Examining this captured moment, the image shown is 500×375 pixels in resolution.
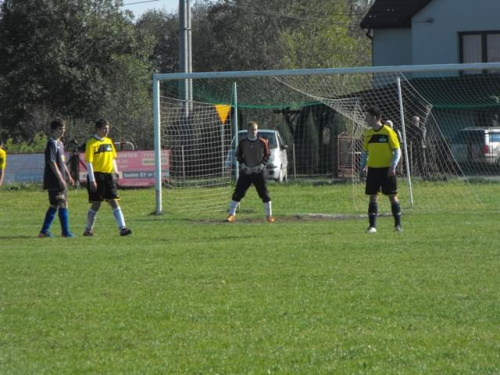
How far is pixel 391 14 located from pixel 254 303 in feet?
116

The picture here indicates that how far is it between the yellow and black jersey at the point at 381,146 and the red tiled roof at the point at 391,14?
1043 inches

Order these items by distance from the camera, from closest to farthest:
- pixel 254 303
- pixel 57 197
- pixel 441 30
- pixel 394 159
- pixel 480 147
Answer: pixel 254 303, pixel 394 159, pixel 57 197, pixel 480 147, pixel 441 30

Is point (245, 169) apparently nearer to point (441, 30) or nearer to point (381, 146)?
point (381, 146)

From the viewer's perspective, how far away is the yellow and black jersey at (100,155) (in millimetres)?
16078

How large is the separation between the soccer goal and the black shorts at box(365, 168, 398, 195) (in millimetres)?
4149

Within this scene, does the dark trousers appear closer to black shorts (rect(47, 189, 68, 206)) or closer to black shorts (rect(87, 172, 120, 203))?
black shorts (rect(87, 172, 120, 203))

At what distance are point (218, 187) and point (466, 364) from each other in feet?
55.3

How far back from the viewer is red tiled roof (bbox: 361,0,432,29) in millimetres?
42156

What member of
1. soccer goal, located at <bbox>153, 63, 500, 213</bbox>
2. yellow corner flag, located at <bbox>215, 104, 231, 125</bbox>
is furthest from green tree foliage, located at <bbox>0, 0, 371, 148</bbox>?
yellow corner flag, located at <bbox>215, 104, 231, 125</bbox>

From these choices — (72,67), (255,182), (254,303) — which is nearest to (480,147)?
(255,182)

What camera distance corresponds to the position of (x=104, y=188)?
1619 centimetres

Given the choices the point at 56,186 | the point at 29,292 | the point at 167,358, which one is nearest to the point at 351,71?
the point at 56,186

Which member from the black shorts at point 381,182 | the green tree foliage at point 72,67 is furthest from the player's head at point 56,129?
the green tree foliage at point 72,67

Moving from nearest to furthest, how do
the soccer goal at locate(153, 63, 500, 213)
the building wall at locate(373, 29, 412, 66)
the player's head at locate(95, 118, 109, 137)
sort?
the player's head at locate(95, 118, 109, 137) → the soccer goal at locate(153, 63, 500, 213) → the building wall at locate(373, 29, 412, 66)
